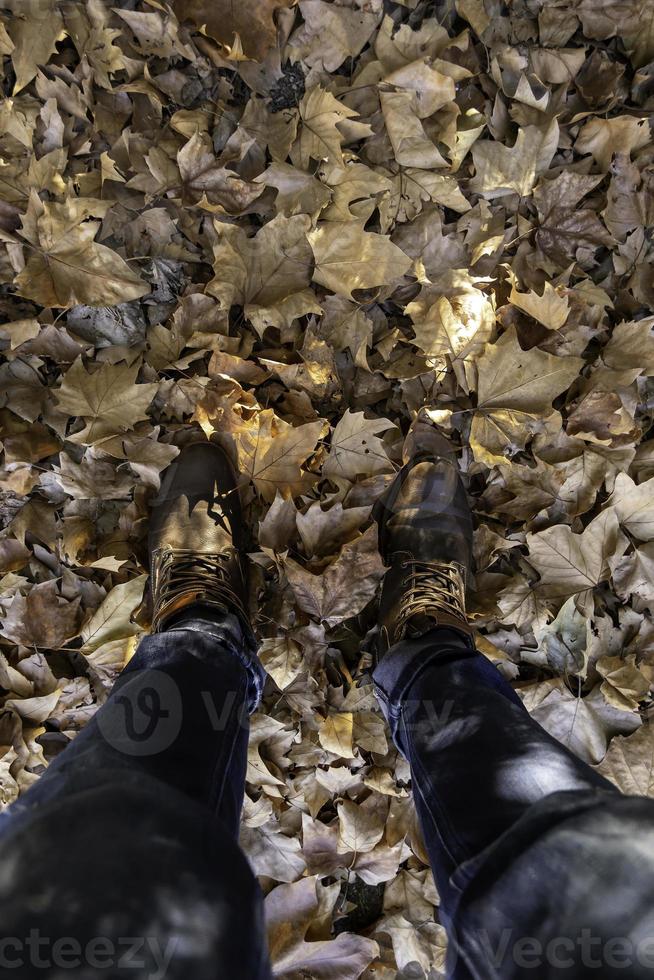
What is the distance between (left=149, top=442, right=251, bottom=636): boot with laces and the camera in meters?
1.11

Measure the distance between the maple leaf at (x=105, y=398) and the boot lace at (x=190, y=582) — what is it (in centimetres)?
26

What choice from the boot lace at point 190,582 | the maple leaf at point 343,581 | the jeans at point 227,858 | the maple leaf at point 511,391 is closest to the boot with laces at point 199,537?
the boot lace at point 190,582

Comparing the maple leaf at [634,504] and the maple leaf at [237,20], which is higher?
the maple leaf at [237,20]

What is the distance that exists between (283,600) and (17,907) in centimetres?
75

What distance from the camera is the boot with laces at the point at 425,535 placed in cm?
118

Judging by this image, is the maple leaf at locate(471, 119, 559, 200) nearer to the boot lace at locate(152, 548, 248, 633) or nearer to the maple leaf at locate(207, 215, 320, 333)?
the maple leaf at locate(207, 215, 320, 333)

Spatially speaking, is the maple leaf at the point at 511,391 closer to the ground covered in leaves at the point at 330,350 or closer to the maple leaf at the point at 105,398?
the ground covered in leaves at the point at 330,350

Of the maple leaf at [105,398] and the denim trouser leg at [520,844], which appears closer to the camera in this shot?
the denim trouser leg at [520,844]

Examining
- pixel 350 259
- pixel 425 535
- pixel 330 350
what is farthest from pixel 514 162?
pixel 425 535

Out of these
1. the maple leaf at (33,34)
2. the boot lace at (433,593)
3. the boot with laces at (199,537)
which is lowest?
the boot lace at (433,593)

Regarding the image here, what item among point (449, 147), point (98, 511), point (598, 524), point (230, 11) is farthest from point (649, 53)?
point (98, 511)

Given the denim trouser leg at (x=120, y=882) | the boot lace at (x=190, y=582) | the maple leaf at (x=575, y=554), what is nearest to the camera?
the denim trouser leg at (x=120, y=882)

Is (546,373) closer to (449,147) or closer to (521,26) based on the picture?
(449,147)

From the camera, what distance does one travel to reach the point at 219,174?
1164mm
